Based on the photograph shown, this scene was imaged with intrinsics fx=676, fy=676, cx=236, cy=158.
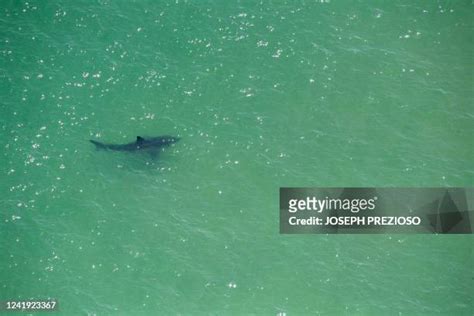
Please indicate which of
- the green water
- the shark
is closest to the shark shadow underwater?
the shark

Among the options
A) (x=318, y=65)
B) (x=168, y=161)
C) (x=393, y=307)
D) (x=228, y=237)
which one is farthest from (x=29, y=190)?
(x=393, y=307)

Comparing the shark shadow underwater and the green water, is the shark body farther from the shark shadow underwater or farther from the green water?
the green water

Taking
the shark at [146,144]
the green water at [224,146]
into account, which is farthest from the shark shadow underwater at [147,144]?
the green water at [224,146]

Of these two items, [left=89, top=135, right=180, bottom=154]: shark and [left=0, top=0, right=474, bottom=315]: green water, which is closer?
[left=0, top=0, right=474, bottom=315]: green water

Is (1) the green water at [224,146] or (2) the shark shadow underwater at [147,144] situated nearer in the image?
(1) the green water at [224,146]

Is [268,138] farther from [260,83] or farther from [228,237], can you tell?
[228,237]

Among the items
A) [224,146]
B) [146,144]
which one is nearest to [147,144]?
[146,144]

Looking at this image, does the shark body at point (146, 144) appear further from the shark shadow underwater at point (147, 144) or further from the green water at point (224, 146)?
the green water at point (224, 146)
